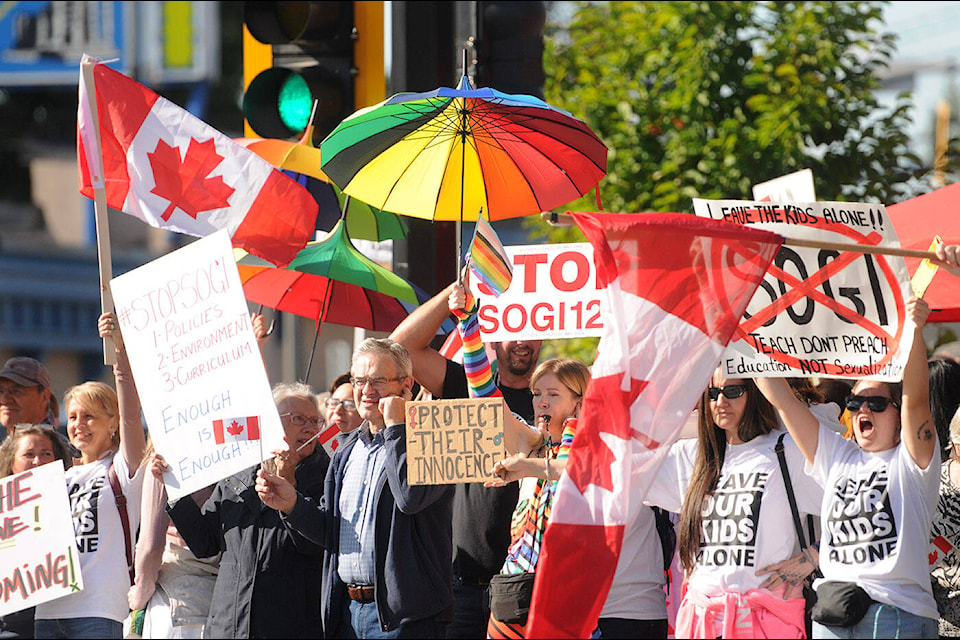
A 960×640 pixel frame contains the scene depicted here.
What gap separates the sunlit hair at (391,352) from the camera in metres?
5.75

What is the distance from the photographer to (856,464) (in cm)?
514

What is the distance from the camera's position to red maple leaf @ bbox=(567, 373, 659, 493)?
15.8ft

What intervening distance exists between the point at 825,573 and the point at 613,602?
840 mm

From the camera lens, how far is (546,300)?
21.9 feet

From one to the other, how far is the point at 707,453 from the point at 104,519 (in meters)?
2.51

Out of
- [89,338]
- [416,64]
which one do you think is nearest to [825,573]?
[416,64]

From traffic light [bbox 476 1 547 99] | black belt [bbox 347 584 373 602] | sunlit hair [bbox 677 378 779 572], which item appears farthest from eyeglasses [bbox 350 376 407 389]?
traffic light [bbox 476 1 547 99]

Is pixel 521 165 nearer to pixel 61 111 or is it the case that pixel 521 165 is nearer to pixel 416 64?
pixel 416 64

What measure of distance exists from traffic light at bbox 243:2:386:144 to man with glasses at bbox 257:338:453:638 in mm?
2043

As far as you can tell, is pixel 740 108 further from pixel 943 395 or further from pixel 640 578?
pixel 640 578

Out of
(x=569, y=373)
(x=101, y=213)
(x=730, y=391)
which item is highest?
(x=101, y=213)

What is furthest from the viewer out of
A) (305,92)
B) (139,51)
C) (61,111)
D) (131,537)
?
(61,111)

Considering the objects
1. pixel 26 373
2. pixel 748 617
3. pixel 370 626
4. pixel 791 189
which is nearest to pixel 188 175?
pixel 26 373

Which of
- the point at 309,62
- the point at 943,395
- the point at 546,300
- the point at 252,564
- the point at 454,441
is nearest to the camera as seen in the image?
the point at 454,441
